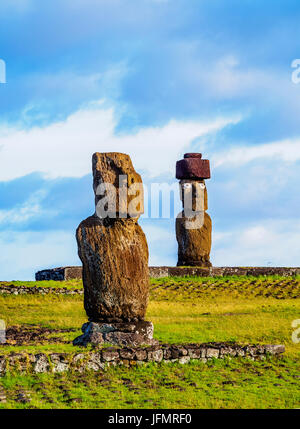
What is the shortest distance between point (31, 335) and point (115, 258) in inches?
147

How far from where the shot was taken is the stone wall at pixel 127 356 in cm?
1078

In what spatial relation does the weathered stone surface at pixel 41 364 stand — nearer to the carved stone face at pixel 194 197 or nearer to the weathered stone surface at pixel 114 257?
the weathered stone surface at pixel 114 257

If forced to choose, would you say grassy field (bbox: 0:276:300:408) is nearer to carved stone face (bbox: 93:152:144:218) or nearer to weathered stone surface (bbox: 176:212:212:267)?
carved stone face (bbox: 93:152:144:218)

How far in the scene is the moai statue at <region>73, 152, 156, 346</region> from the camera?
12.8 meters

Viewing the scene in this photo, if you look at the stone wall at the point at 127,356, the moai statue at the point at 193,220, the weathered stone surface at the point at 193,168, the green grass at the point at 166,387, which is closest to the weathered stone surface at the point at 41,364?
the stone wall at the point at 127,356

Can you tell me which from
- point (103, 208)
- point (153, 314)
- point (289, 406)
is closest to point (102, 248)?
point (103, 208)

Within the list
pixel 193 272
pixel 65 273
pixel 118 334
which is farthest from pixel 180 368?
pixel 193 272

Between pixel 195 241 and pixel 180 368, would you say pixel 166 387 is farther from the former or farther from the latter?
pixel 195 241

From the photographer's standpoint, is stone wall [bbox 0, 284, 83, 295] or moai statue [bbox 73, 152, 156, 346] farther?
stone wall [bbox 0, 284, 83, 295]

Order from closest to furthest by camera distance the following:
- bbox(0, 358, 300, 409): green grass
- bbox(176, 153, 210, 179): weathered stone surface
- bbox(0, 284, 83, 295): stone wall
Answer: bbox(0, 358, 300, 409): green grass, bbox(0, 284, 83, 295): stone wall, bbox(176, 153, 210, 179): weathered stone surface

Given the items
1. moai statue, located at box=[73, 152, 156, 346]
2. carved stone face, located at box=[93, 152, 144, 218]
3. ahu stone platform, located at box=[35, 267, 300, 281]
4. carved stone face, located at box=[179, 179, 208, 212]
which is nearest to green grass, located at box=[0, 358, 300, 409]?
moai statue, located at box=[73, 152, 156, 346]

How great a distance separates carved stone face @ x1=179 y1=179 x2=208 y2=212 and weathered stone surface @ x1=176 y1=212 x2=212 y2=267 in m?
0.45

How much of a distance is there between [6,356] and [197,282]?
15.3m
